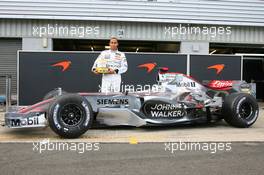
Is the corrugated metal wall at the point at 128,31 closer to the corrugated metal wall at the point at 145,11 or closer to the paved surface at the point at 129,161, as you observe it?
the corrugated metal wall at the point at 145,11

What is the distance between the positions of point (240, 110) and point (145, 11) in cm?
715

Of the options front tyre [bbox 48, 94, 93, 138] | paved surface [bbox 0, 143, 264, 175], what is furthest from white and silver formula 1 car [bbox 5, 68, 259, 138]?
paved surface [bbox 0, 143, 264, 175]

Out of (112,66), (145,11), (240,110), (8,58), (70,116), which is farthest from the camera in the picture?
(8,58)

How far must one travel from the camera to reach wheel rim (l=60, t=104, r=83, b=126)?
6219 mm

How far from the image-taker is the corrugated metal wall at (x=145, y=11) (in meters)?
13.4

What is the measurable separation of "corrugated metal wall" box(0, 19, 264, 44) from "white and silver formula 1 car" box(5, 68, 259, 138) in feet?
21.1

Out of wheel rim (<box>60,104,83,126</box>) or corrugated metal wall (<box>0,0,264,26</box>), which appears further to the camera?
corrugated metal wall (<box>0,0,264,26</box>)

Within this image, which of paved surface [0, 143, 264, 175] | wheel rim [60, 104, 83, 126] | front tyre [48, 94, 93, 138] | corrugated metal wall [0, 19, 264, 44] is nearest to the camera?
paved surface [0, 143, 264, 175]

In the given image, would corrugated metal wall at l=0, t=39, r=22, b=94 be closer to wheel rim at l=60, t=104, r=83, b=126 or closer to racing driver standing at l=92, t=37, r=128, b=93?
racing driver standing at l=92, t=37, r=128, b=93

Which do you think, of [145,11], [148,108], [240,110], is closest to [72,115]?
[148,108]

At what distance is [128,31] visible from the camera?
1395cm

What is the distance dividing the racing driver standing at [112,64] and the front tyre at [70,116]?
1665mm

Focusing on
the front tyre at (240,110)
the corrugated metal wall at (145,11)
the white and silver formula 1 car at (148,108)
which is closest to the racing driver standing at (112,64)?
the white and silver formula 1 car at (148,108)

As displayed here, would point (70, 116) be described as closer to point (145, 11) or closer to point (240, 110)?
point (240, 110)
